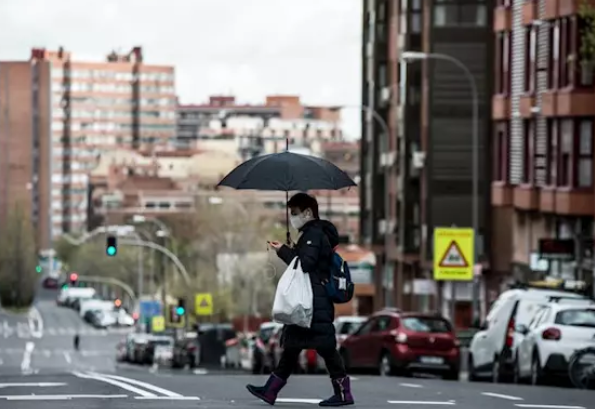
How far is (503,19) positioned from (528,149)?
5.89 m

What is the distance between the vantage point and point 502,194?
6969cm

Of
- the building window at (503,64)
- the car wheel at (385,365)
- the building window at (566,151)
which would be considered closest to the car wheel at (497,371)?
the car wheel at (385,365)

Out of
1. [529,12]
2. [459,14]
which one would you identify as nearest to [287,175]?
[529,12]

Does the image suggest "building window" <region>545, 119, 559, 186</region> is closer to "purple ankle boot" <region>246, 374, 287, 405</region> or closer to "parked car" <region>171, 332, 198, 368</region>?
"parked car" <region>171, 332, 198, 368</region>

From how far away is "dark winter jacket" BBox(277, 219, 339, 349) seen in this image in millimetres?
21219

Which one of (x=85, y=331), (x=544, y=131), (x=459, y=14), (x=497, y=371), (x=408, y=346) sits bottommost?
(x=85, y=331)

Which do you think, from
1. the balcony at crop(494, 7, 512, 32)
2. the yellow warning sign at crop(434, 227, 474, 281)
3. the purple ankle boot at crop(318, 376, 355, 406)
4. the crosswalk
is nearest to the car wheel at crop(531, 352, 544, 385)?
the purple ankle boot at crop(318, 376, 355, 406)

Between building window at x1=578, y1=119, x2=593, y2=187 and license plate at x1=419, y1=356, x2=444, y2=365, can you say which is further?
building window at x1=578, y1=119, x2=593, y2=187

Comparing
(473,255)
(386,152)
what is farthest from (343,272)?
(386,152)

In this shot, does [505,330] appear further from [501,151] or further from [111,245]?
[111,245]

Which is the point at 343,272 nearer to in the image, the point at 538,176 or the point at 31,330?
the point at 538,176

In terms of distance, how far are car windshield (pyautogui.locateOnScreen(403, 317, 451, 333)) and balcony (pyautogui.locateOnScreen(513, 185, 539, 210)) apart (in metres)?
20.6

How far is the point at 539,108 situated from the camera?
208 feet

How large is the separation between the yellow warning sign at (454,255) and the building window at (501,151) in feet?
40.8
